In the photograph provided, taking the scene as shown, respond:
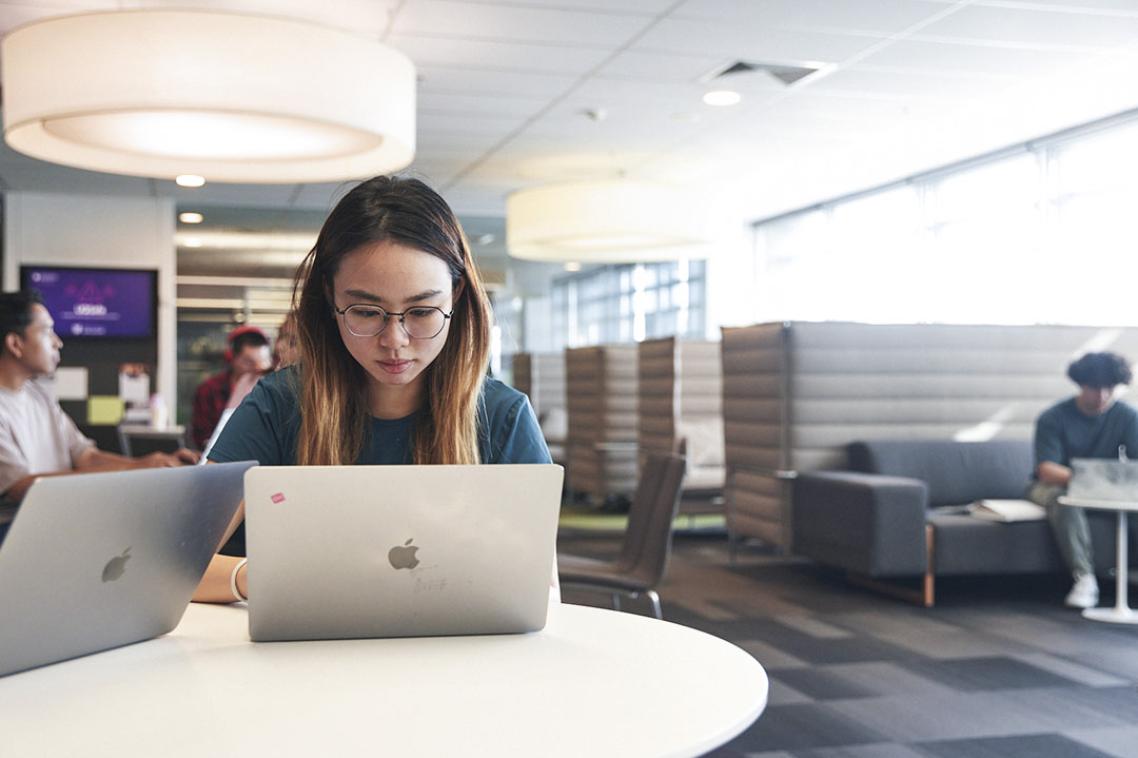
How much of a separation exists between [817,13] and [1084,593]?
3.09 m

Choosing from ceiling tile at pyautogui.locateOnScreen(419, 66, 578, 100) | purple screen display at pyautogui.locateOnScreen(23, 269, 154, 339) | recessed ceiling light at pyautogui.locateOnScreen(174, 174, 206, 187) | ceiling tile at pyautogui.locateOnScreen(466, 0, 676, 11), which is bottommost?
purple screen display at pyautogui.locateOnScreen(23, 269, 154, 339)

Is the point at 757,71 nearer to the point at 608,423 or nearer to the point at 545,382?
the point at 608,423

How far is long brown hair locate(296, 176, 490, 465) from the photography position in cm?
187

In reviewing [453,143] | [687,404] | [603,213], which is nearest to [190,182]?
[453,143]

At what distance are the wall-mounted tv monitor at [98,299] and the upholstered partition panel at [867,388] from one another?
6166 mm

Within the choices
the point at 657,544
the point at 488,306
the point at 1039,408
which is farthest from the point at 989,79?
the point at 488,306

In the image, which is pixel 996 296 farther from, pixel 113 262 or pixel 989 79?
pixel 113 262

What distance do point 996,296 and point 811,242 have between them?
2.76m

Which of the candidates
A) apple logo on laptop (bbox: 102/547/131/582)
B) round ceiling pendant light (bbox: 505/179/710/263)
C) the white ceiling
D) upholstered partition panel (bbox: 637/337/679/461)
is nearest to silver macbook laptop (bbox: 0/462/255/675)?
apple logo on laptop (bbox: 102/547/131/582)

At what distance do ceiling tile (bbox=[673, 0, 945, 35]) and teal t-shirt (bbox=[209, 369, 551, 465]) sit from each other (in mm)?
3911

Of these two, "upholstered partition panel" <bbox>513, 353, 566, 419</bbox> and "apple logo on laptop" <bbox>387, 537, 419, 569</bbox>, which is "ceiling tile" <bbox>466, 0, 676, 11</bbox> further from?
"upholstered partition panel" <bbox>513, 353, 566, 419</bbox>

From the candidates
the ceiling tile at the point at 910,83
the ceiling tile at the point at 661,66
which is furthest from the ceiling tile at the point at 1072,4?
the ceiling tile at the point at 661,66

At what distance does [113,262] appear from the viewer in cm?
1074

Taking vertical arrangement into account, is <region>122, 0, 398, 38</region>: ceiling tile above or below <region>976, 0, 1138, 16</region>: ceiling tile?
below
